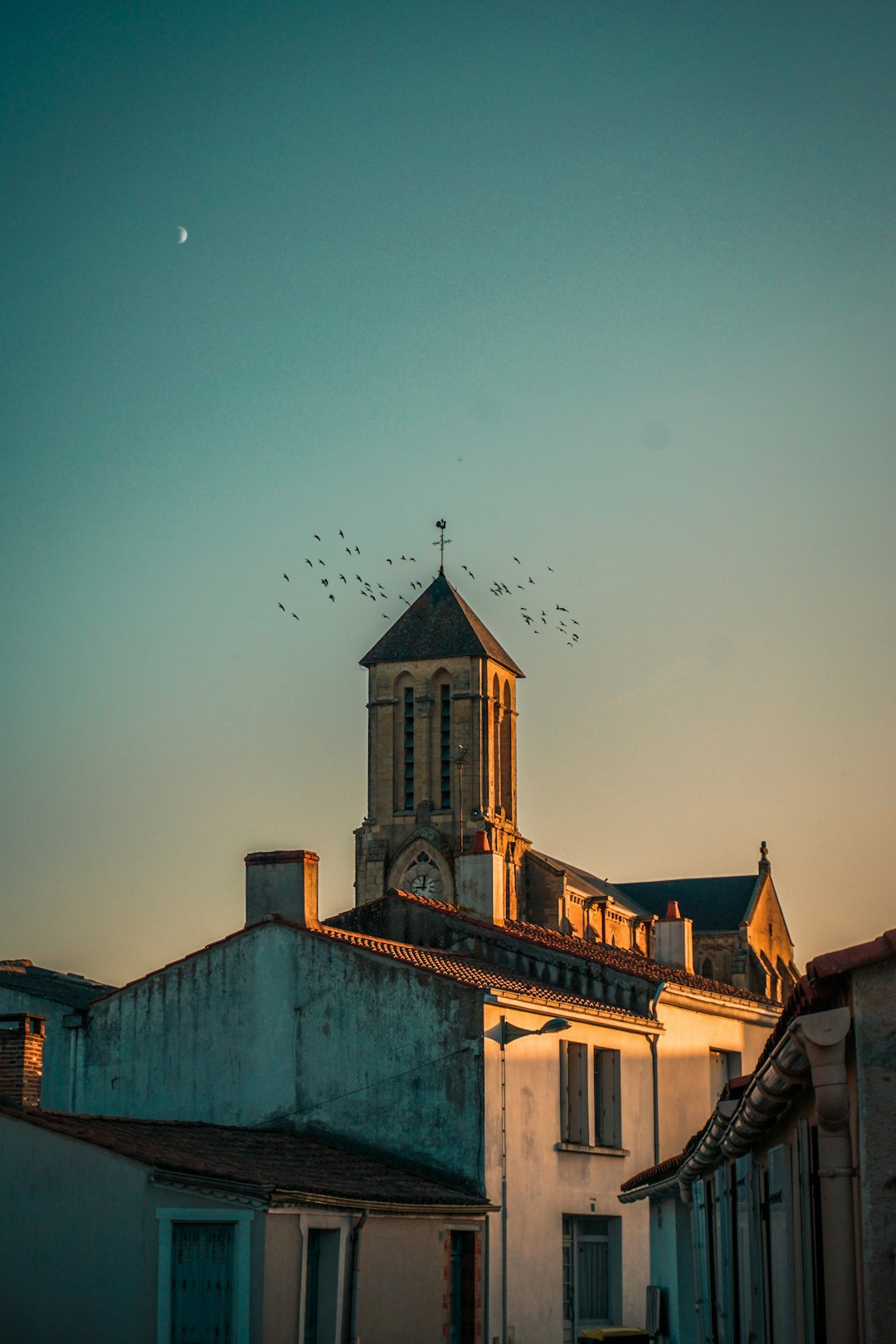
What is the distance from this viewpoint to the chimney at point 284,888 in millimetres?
25953

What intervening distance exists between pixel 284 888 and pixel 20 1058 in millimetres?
6178

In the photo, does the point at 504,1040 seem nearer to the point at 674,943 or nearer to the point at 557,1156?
the point at 557,1156

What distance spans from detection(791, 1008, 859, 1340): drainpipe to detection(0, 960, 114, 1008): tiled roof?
20.3 m

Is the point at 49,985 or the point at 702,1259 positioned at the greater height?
the point at 49,985

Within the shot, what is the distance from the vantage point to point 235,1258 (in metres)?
18.0

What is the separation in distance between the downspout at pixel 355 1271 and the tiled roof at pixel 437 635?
5662cm

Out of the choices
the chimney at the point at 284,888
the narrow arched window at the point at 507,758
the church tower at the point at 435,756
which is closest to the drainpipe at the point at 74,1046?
the chimney at the point at 284,888

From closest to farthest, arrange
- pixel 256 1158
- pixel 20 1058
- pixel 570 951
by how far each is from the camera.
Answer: pixel 256 1158 < pixel 20 1058 < pixel 570 951

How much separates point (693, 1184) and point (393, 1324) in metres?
5.32

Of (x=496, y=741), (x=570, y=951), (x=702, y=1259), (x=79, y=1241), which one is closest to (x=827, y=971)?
(x=702, y=1259)

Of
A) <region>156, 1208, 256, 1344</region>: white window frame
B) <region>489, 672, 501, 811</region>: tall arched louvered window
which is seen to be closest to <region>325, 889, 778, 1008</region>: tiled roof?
<region>156, 1208, 256, 1344</region>: white window frame

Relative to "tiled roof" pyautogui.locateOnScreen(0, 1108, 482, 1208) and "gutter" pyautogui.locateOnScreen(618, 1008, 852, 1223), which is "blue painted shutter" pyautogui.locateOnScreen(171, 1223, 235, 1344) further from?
"gutter" pyautogui.locateOnScreen(618, 1008, 852, 1223)

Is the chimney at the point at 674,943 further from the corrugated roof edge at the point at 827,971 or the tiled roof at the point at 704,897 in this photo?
the tiled roof at the point at 704,897

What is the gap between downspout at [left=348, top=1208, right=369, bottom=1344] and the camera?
19.3 m
